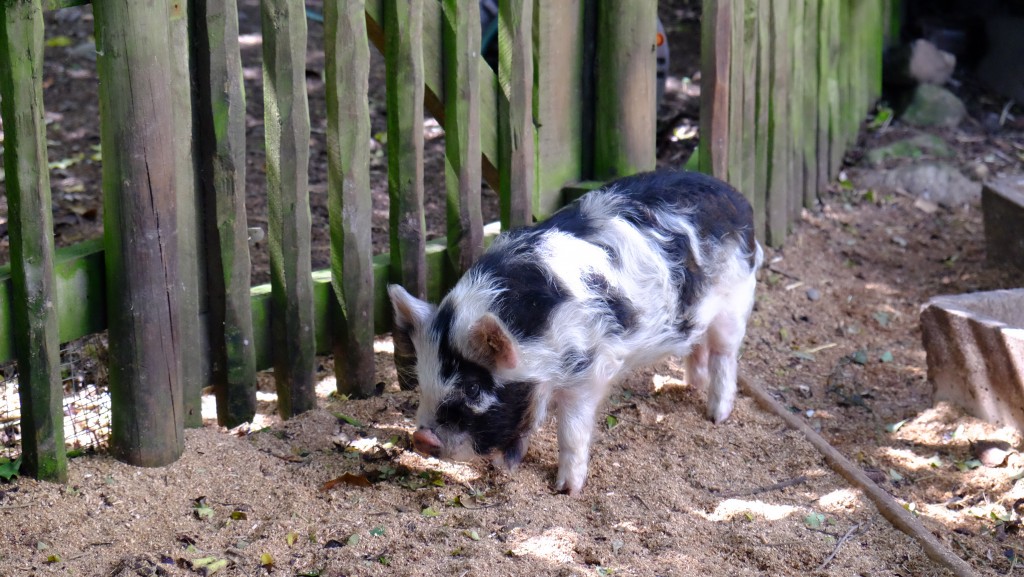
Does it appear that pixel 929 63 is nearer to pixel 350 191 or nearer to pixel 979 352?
pixel 979 352

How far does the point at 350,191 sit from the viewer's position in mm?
3879

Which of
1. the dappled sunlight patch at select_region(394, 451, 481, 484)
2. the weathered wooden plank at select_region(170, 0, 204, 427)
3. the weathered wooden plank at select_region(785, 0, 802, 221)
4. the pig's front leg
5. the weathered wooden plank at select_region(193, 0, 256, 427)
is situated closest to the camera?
the weathered wooden plank at select_region(170, 0, 204, 427)

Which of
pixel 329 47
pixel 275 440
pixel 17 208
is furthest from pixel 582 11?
pixel 17 208

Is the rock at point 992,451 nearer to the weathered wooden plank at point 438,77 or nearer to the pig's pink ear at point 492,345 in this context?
the pig's pink ear at point 492,345

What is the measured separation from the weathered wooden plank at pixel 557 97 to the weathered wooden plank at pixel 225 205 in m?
1.41

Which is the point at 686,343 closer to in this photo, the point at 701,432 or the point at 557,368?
the point at 701,432

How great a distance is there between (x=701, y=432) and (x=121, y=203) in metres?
2.28

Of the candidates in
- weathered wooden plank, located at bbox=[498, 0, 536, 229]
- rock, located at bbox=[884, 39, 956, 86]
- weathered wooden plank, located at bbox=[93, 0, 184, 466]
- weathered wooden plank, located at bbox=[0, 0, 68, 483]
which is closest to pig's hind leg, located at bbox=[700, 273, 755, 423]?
weathered wooden plank, located at bbox=[498, 0, 536, 229]

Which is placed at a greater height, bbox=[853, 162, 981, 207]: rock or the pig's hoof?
bbox=[853, 162, 981, 207]: rock

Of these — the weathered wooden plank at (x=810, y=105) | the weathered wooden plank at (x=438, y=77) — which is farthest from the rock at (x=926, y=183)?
the weathered wooden plank at (x=438, y=77)

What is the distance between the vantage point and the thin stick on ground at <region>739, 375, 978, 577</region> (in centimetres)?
335

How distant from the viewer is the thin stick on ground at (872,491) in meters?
3.35

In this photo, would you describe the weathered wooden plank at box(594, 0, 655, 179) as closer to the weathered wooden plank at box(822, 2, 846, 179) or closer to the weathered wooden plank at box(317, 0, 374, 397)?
the weathered wooden plank at box(317, 0, 374, 397)

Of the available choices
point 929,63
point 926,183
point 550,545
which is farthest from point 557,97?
point 929,63
